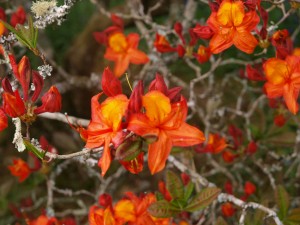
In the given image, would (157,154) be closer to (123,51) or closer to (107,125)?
(107,125)

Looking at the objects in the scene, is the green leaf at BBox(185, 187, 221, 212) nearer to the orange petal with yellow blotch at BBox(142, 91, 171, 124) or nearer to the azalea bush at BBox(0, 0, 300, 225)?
the azalea bush at BBox(0, 0, 300, 225)

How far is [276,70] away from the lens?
1189mm

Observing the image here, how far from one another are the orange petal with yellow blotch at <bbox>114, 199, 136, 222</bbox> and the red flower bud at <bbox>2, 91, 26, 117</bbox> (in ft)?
1.21

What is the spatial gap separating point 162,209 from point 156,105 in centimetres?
37

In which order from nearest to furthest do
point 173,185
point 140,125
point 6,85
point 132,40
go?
point 140,125 < point 6,85 < point 173,185 < point 132,40

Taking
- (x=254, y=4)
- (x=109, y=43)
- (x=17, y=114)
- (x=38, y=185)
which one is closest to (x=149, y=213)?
(x=17, y=114)

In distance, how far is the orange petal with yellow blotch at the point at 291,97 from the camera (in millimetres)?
1132

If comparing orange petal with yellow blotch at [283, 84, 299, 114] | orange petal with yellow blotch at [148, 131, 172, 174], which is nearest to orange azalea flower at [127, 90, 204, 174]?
orange petal with yellow blotch at [148, 131, 172, 174]

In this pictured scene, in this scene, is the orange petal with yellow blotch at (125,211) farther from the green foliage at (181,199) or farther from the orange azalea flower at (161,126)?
the orange azalea flower at (161,126)

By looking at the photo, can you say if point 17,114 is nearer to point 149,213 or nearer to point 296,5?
point 149,213

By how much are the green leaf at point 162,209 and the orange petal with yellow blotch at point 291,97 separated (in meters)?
0.35

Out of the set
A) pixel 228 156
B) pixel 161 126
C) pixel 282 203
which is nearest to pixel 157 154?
pixel 161 126

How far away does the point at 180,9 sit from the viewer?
241 cm

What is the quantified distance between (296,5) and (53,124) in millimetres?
1492
